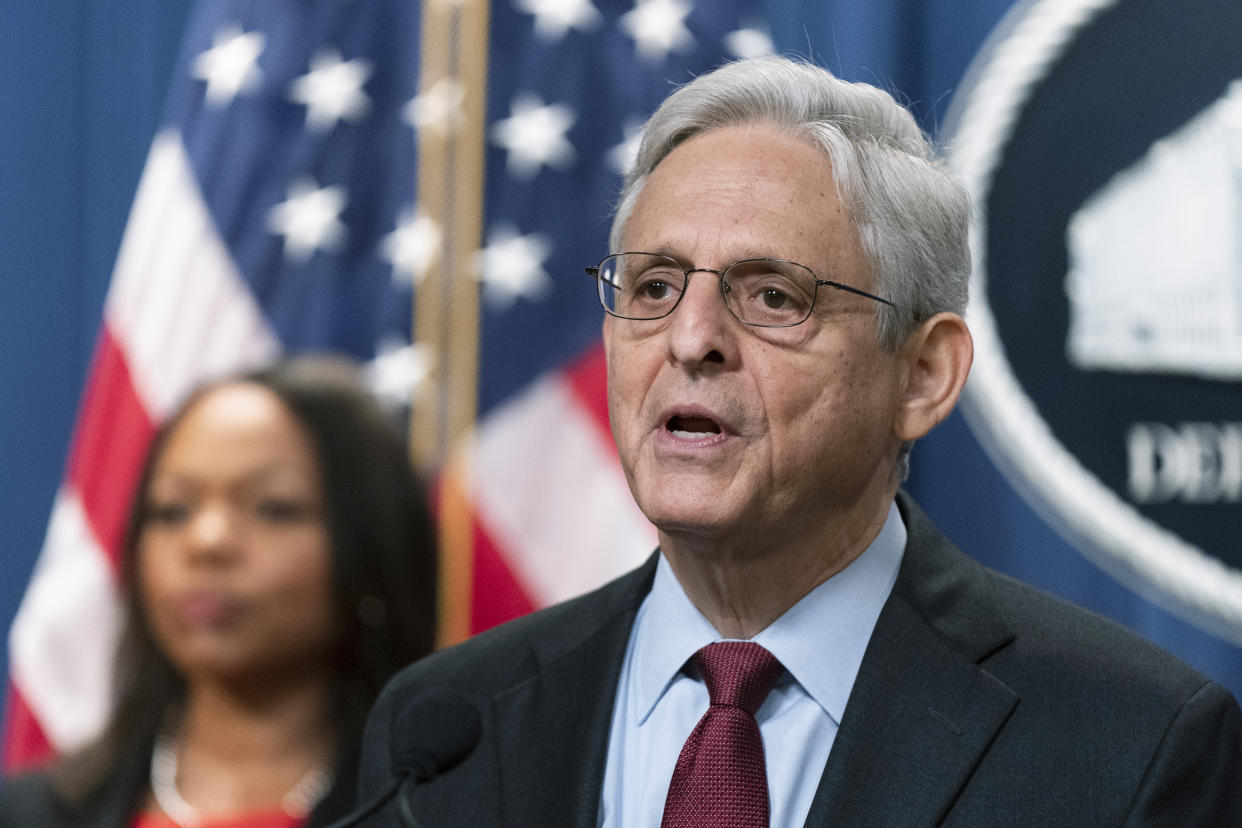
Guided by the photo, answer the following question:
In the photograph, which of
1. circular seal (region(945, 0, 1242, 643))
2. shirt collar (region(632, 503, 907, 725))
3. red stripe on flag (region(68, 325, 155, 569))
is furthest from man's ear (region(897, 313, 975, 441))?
red stripe on flag (region(68, 325, 155, 569))

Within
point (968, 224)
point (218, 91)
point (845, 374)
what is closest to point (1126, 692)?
point (845, 374)

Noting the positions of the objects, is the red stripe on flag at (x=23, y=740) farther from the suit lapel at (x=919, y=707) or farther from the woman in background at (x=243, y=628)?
the suit lapel at (x=919, y=707)

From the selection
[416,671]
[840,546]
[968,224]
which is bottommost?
→ [416,671]

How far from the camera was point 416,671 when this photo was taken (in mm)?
1596

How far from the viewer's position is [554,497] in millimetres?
2084

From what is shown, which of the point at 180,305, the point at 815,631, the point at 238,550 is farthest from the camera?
the point at 180,305

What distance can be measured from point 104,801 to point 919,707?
4.75 feet

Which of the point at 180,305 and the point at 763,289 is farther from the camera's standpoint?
the point at 180,305

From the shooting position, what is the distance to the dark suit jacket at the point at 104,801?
1924 mm

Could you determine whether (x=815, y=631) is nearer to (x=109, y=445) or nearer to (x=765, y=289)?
(x=765, y=289)

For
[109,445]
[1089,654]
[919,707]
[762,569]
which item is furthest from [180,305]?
[1089,654]

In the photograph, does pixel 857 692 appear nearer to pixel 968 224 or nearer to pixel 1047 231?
pixel 968 224

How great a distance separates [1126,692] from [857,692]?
281 millimetres

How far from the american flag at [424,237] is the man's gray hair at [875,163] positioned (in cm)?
72
